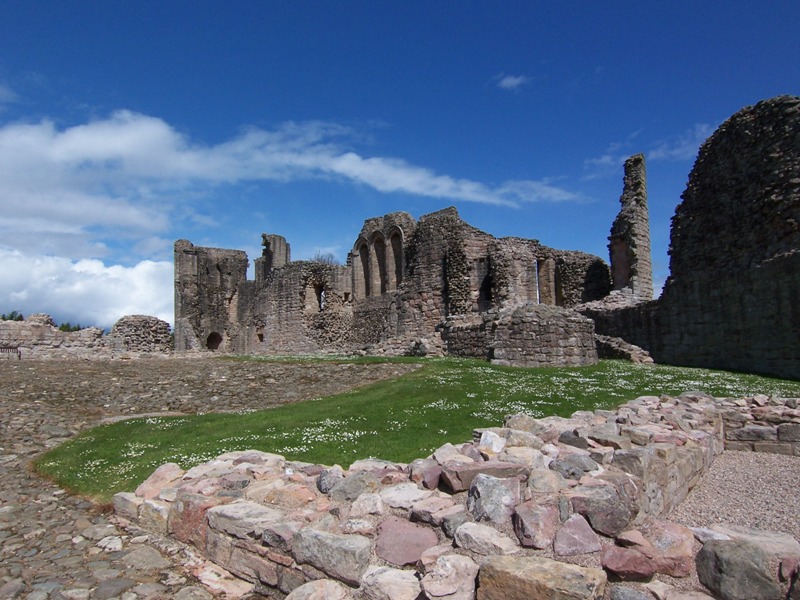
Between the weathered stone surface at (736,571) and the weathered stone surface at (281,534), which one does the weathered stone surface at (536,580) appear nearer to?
the weathered stone surface at (736,571)

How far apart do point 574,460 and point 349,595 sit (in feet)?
7.18

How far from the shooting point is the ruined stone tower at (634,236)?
27.9m

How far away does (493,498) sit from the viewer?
4.01 m

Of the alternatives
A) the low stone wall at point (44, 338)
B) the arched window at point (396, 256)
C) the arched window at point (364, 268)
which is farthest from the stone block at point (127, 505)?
the arched window at point (364, 268)

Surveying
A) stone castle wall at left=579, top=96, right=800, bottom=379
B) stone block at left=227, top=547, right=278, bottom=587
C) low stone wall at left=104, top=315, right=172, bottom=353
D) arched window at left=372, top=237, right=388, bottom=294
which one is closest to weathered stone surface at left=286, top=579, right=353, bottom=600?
stone block at left=227, top=547, right=278, bottom=587

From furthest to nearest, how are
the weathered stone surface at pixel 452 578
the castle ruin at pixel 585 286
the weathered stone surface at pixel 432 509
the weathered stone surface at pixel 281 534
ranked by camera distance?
the castle ruin at pixel 585 286 → the weathered stone surface at pixel 281 534 → the weathered stone surface at pixel 432 509 → the weathered stone surface at pixel 452 578

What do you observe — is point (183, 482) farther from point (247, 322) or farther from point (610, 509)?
point (247, 322)

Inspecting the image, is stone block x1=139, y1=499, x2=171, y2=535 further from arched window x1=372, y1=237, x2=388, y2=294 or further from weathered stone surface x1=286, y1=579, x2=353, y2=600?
arched window x1=372, y1=237, x2=388, y2=294

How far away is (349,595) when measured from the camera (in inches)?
148

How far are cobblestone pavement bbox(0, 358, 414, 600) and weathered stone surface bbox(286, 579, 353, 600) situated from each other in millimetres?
1010

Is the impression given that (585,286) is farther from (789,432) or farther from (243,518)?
(243,518)

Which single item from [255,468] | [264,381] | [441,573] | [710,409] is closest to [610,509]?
[441,573]

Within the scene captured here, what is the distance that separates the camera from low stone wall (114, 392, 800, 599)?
341 centimetres

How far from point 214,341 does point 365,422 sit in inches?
1601
